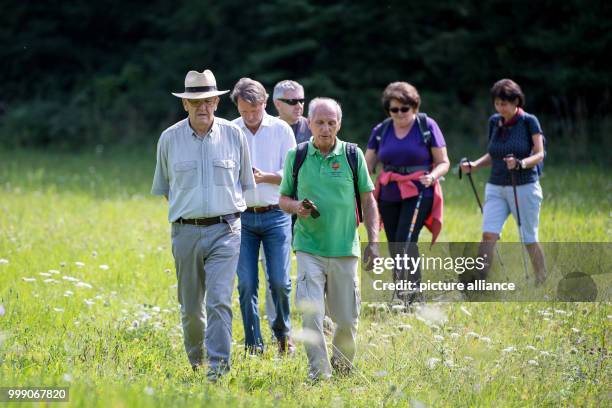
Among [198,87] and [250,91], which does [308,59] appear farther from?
[198,87]

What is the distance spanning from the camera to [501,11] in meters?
24.0

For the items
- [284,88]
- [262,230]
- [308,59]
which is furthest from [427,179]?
[308,59]

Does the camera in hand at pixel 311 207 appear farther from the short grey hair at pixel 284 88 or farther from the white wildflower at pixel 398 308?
the short grey hair at pixel 284 88

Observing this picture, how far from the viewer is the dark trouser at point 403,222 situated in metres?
8.55

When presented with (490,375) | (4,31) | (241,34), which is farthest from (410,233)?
(4,31)

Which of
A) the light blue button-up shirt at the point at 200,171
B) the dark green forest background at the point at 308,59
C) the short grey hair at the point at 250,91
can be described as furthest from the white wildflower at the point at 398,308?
the dark green forest background at the point at 308,59

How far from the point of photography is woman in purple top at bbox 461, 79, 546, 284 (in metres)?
8.88

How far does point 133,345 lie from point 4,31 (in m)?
27.4

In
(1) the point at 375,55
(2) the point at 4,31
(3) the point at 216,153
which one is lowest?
(3) the point at 216,153

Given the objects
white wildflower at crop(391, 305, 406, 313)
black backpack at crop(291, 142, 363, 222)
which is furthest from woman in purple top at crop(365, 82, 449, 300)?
black backpack at crop(291, 142, 363, 222)

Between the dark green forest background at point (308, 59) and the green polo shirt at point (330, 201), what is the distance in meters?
15.0

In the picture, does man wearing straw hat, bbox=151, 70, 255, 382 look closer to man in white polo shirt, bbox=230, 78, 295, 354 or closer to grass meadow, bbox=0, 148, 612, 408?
grass meadow, bbox=0, 148, 612, 408

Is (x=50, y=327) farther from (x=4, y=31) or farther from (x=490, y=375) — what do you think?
(x=4, y=31)

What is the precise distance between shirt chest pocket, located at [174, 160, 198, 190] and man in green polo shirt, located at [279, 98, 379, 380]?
637mm
